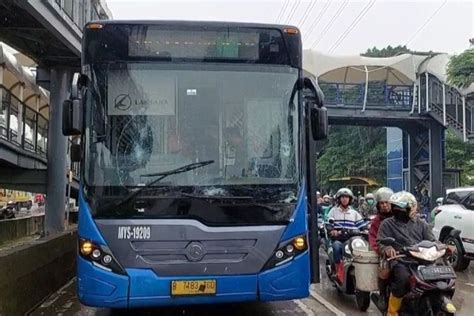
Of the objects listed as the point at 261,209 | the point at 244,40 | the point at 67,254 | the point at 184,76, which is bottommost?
the point at 67,254

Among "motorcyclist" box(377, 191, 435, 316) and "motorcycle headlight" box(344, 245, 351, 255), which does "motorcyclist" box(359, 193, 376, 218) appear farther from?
"motorcyclist" box(377, 191, 435, 316)

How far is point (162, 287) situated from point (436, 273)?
263cm

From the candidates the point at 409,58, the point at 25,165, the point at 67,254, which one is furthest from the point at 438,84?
the point at 67,254

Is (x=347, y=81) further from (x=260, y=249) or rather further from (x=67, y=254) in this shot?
(x=260, y=249)

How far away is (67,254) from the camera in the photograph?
10.2 meters

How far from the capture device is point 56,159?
55.7ft

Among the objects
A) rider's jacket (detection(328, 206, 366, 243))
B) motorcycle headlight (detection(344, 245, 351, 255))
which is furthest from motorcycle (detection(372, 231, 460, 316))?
rider's jacket (detection(328, 206, 366, 243))

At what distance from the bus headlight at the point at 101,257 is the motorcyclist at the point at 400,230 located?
270 centimetres

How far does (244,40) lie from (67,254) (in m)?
5.88

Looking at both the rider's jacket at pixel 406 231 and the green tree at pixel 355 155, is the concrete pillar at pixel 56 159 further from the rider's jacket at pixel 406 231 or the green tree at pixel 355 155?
the green tree at pixel 355 155

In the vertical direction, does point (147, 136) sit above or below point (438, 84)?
below

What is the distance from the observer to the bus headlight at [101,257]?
18.6ft

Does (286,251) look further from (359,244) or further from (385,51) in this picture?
(385,51)

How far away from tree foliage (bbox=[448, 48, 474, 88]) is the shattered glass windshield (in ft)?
56.3
